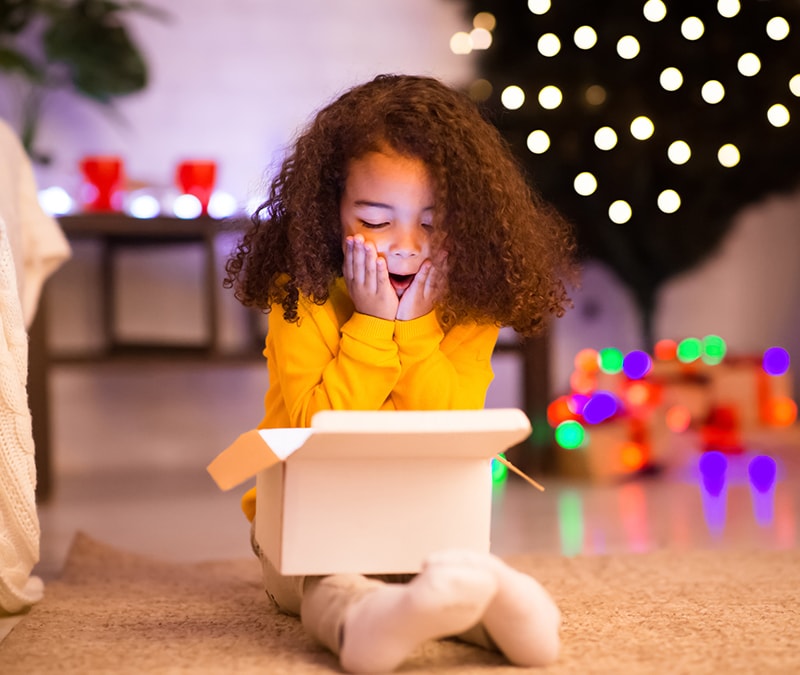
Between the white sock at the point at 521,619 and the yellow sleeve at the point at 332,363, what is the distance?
11.9 inches

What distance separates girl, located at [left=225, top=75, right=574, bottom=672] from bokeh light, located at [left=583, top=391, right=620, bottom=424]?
1.19 metres

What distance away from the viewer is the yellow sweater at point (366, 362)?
3.82 feet

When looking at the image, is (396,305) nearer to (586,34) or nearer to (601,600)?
(601,600)

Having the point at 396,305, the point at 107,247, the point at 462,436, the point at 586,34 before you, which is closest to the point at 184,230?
the point at 107,247

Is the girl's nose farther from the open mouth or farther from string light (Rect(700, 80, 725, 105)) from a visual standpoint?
string light (Rect(700, 80, 725, 105))

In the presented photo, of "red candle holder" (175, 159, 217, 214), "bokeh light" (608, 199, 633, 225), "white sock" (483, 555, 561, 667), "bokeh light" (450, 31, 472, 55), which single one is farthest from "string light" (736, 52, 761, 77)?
"white sock" (483, 555, 561, 667)

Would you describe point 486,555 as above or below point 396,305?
below

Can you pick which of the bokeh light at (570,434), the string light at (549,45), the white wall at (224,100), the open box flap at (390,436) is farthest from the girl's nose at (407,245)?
the string light at (549,45)

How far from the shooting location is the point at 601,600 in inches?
49.2

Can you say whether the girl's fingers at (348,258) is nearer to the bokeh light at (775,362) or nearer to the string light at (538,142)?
the string light at (538,142)

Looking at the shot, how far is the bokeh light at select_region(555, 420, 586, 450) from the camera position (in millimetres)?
2396

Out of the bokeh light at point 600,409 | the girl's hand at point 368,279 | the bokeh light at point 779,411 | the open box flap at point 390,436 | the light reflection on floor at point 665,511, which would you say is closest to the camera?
the open box flap at point 390,436

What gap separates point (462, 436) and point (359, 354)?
0.75 feet

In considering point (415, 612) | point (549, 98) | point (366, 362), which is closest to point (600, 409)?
point (549, 98)
